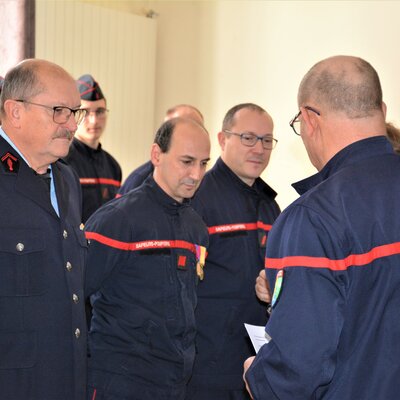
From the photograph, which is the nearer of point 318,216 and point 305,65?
point 318,216

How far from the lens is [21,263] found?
2045mm

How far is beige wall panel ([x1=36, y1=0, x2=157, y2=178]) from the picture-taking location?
5.21 meters

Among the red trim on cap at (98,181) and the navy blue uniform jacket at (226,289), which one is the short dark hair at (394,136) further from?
the red trim on cap at (98,181)

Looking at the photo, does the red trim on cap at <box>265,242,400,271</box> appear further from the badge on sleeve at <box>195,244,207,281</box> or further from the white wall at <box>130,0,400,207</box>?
the white wall at <box>130,0,400,207</box>

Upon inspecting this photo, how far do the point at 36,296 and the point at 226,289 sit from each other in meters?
1.20

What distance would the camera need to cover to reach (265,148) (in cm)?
345

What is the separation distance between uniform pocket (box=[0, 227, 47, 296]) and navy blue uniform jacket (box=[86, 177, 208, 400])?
19.8 inches

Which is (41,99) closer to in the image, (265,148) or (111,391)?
(111,391)

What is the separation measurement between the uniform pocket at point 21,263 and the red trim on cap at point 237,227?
1.19 metres

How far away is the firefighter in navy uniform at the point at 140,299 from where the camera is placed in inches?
101

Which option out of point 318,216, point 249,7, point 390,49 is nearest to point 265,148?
point 390,49

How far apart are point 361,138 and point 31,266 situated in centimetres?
102

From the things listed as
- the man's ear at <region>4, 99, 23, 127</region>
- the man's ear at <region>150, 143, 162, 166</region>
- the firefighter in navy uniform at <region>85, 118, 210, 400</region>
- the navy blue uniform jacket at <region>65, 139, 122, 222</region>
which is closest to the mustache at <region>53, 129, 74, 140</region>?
the man's ear at <region>4, 99, 23, 127</region>

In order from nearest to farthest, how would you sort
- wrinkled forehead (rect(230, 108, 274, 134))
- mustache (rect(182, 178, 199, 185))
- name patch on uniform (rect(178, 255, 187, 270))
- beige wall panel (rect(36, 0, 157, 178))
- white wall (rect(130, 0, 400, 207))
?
name patch on uniform (rect(178, 255, 187, 270)) → mustache (rect(182, 178, 199, 185)) → wrinkled forehead (rect(230, 108, 274, 134)) → white wall (rect(130, 0, 400, 207)) → beige wall panel (rect(36, 0, 157, 178))
